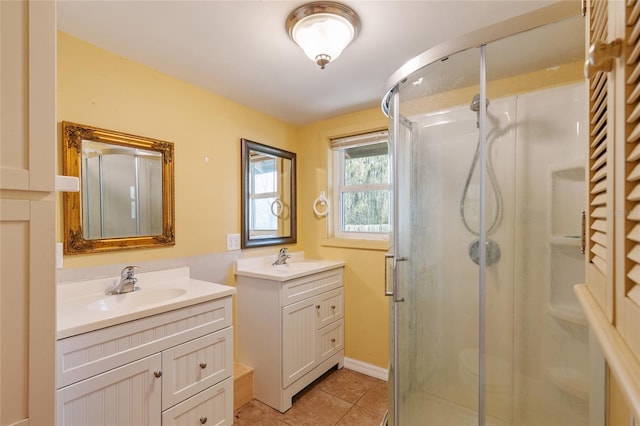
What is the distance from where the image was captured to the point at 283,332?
1885 mm

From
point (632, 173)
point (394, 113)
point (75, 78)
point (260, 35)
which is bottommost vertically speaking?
point (632, 173)

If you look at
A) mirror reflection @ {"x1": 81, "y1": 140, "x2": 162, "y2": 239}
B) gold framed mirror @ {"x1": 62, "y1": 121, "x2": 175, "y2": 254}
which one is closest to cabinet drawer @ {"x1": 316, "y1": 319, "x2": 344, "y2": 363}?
gold framed mirror @ {"x1": 62, "y1": 121, "x2": 175, "y2": 254}

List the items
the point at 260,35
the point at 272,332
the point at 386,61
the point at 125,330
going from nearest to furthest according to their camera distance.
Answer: the point at 125,330
the point at 260,35
the point at 386,61
the point at 272,332

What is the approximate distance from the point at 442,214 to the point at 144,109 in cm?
184

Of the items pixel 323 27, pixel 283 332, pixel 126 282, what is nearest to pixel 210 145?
pixel 126 282

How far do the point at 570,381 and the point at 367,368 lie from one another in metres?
1.36

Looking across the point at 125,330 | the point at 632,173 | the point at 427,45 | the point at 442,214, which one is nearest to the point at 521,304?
the point at 442,214

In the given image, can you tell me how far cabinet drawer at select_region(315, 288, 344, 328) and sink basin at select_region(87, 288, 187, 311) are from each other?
1.03 m

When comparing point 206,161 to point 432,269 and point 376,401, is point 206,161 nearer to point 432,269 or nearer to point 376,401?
point 432,269

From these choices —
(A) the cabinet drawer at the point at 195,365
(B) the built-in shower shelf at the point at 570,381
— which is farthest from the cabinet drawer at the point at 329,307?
(B) the built-in shower shelf at the point at 570,381

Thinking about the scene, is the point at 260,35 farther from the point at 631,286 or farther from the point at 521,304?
the point at 521,304

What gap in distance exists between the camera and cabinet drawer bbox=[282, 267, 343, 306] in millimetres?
1924

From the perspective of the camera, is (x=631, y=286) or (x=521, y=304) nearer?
(x=631, y=286)

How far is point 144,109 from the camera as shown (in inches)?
66.6
